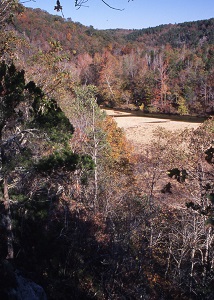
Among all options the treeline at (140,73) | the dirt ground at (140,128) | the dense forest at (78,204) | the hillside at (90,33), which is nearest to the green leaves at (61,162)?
the dense forest at (78,204)

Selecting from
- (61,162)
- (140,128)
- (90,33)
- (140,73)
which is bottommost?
(140,128)

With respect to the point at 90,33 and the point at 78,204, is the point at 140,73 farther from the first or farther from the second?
the point at 78,204

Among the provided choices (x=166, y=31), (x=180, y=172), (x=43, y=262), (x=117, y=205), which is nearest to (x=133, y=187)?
(x=117, y=205)

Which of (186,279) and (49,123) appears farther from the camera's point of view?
(186,279)

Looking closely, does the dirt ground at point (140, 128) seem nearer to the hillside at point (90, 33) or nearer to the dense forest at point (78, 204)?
the dense forest at point (78, 204)

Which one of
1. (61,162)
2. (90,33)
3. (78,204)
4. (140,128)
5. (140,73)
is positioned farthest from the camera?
(90,33)

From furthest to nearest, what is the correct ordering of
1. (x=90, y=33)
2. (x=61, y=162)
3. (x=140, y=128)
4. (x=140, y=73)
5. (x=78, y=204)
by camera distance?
1. (x=90, y=33)
2. (x=140, y=73)
3. (x=140, y=128)
4. (x=78, y=204)
5. (x=61, y=162)

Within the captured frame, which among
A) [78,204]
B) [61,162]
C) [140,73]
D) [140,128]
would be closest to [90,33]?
[140,73]

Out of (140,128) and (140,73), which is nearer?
(140,128)

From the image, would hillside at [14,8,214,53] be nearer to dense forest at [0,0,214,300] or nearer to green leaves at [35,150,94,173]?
dense forest at [0,0,214,300]

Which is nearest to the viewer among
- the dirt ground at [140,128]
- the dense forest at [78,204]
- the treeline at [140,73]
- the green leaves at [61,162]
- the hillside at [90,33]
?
the dense forest at [78,204]

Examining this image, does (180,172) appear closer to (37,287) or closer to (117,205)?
(37,287)
